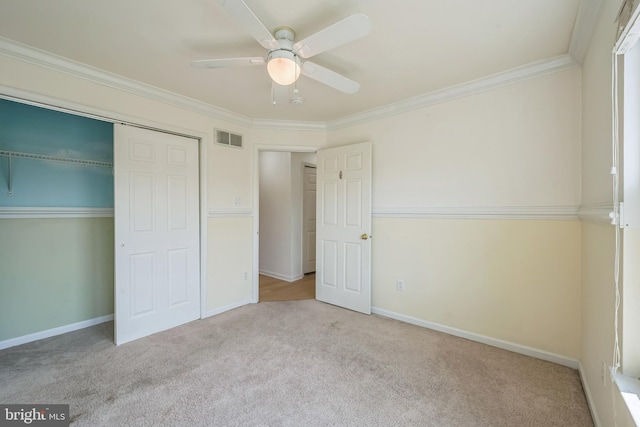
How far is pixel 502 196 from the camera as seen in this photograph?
7.80 ft

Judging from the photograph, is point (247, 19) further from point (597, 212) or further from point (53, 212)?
point (53, 212)

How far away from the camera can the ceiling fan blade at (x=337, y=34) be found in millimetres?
1306

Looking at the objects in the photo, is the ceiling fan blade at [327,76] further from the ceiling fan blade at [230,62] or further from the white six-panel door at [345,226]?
the white six-panel door at [345,226]

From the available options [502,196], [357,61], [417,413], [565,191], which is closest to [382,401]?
[417,413]

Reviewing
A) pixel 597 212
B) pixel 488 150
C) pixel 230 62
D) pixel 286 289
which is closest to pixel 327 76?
pixel 230 62

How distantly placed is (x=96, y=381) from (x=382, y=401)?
1.95 m

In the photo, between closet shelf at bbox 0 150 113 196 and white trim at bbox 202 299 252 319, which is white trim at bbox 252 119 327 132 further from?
white trim at bbox 202 299 252 319

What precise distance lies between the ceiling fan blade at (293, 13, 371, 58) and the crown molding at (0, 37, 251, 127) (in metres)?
1.78

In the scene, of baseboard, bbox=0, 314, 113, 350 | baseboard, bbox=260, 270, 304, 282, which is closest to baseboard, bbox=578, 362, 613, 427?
baseboard, bbox=260, 270, 304, 282

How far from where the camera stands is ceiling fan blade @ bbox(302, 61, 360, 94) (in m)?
1.76

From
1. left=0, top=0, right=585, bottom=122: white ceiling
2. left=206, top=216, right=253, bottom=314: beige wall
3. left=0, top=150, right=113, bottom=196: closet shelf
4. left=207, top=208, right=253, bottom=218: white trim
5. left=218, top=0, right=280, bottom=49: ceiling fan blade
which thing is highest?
left=0, top=0, right=585, bottom=122: white ceiling

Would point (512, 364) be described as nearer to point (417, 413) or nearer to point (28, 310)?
point (417, 413)

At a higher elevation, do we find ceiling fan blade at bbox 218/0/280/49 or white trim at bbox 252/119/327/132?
white trim at bbox 252/119/327/132

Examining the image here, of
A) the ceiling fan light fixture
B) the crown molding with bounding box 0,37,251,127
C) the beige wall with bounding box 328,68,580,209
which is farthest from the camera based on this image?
the beige wall with bounding box 328,68,580,209
